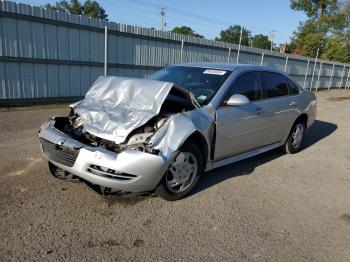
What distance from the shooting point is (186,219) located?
146 inches

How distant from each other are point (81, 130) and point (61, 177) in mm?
612

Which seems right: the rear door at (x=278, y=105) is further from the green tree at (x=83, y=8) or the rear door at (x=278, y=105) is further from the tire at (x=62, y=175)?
the green tree at (x=83, y=8)

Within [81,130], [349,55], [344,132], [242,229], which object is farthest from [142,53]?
[349,55]

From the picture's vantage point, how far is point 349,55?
134 ft

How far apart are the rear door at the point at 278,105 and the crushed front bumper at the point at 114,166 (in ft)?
8.30

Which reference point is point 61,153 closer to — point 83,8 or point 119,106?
point 119,106

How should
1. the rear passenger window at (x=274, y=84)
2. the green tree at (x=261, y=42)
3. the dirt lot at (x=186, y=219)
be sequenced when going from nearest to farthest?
the dirt lot at (x=186, y=219) → the rear passenger window at (x=274, y=84) → the green tree at (x=261, y=42)

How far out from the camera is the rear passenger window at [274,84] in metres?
5.55

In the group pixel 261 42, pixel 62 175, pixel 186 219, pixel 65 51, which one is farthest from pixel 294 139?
pixel 261 42

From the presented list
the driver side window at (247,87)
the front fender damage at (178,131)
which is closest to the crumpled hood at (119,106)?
the front fender damage at (178,131)

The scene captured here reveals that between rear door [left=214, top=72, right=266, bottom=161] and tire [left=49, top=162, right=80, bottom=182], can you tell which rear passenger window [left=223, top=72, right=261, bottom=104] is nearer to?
rear door [left=214, top=72, right=266, bottom=161]

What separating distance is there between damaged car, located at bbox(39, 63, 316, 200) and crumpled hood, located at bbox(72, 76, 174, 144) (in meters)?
0.01

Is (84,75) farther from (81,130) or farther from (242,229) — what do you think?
(242,229)

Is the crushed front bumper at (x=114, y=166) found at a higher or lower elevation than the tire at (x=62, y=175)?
higher
